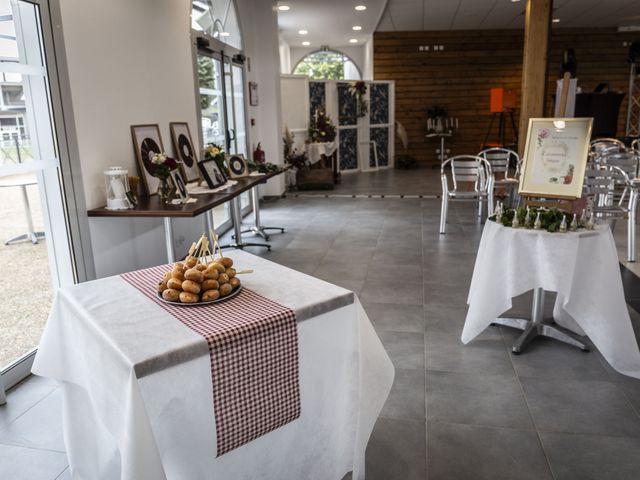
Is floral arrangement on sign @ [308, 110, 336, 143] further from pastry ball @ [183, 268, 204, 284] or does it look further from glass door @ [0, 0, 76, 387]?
pastry ball @ [183, 268, 204, 284]

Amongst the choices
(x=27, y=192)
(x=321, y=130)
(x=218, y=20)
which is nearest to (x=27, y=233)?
(x=27, y=192)

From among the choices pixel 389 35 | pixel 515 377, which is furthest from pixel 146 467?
pixel 389 35

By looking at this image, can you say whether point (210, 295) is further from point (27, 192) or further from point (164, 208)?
point (164, 208)

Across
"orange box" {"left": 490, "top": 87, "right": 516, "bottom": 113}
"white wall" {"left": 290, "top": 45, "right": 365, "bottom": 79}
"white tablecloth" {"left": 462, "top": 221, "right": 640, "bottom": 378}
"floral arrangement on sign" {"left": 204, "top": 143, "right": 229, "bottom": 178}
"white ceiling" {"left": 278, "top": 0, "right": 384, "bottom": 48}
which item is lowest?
"white tablecloth" {"left": 462, "top": 221, "right": 640, "bottom": 378}

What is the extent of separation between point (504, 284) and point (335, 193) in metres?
5.94

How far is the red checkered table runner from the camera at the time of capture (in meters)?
1.44

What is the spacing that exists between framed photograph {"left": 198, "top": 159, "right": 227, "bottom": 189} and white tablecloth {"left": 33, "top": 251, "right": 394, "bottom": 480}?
254 centimetres

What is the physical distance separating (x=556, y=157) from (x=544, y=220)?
0.49m

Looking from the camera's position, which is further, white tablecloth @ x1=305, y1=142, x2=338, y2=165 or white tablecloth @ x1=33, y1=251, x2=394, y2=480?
white tablecloth @ x1=305, y1=142, x2=338, y2=165

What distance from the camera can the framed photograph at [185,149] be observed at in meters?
4.49

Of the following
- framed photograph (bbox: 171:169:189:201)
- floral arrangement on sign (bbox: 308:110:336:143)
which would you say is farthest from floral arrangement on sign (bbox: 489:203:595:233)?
floral arrangement on sign (bbox: 308:110:336:143)

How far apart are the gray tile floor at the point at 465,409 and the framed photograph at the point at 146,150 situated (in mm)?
1686

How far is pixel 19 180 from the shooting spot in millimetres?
2729

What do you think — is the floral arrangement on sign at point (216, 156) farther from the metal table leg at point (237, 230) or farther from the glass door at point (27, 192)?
the glass door at point (27, 192)
